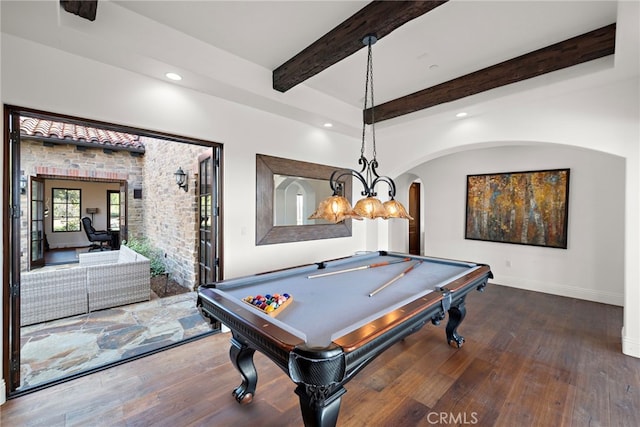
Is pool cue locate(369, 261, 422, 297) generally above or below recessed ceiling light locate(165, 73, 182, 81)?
below

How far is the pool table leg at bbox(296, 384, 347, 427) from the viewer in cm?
129

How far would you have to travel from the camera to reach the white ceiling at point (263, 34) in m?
2.07

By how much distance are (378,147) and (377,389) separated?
3917 mm

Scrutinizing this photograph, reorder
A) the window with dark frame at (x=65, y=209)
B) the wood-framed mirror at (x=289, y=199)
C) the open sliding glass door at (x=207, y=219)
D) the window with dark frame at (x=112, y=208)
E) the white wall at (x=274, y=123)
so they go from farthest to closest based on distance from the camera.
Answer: the window with dark frame at (x=112, y=208) < the window with dark frame at (x=65, y=209) < the wood-framed mirror at (x=289, y=199) < the open sliding glass door at (x=207, y=219) < the white wall at (x=274, y=123)

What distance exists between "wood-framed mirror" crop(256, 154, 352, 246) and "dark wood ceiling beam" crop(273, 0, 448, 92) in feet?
3.62

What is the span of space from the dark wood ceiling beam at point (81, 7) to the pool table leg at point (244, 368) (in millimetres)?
2520

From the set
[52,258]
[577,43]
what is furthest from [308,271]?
[52,258]

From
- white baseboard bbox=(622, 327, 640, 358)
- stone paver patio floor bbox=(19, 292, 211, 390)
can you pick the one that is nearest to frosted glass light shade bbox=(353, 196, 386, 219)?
stone paver patio floor bbox=(19, 292, 211, 390)

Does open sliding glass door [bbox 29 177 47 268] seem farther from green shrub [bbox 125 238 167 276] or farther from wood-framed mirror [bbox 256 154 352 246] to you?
wood-framed mirror [bbox 256 154 352 246]

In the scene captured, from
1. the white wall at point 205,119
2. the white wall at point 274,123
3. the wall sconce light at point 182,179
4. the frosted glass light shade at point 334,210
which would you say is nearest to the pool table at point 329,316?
the frosted glass light shade at point 334,210

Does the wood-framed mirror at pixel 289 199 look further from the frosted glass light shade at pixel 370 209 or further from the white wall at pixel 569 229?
the white wall at pixel 569 229

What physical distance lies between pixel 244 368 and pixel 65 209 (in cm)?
1077

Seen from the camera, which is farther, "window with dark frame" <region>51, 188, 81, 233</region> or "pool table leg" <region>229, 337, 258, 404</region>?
"window with dark frame" <region>51, 188, 81, 233</region>

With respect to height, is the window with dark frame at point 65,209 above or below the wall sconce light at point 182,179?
below
